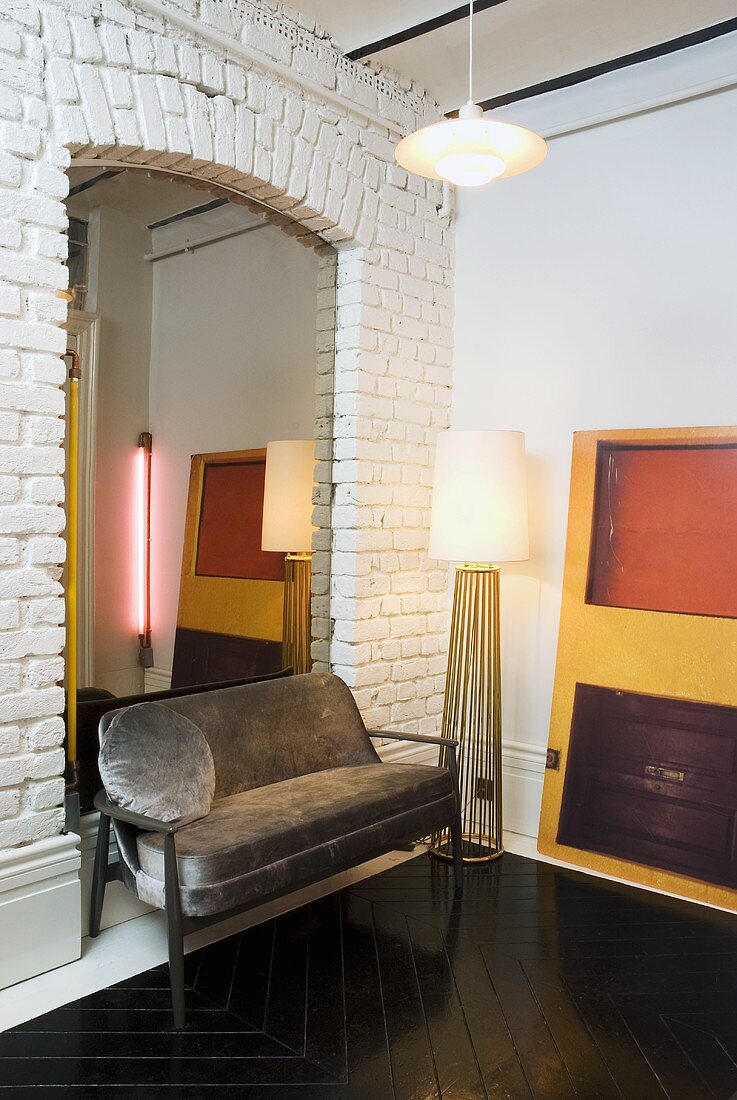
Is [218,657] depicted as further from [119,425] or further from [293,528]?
[119,425]

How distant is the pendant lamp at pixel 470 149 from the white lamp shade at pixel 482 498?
4.24ft

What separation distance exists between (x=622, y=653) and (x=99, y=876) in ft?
7.06

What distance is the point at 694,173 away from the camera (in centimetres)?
370

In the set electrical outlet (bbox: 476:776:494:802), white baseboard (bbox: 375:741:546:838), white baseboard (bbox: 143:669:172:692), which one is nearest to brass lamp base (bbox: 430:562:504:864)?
electrical outlet (bbox: 476:776:494:802)

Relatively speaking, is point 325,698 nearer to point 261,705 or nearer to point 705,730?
point 261,705

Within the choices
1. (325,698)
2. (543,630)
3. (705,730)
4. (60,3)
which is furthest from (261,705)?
(60,3)

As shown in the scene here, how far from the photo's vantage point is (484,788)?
3.98 metres

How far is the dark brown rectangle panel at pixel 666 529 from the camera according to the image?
3.60 meters

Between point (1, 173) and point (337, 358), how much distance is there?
1610mm

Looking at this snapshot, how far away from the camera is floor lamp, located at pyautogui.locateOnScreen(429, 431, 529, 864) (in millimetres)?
3717

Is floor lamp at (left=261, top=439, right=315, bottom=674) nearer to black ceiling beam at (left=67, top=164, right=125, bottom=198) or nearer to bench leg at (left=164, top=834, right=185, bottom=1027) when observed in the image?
black ceiling beam at (left=67, top=164, right=125, bottom=198)

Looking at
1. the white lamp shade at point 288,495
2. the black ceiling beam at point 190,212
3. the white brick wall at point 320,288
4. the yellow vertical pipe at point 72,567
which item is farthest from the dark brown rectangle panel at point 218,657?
the black ceiling beam at point 190,212

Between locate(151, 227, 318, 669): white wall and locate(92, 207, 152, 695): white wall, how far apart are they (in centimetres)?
7

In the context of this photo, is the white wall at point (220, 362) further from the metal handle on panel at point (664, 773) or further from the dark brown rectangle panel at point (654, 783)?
the metal handle on panel at point (664, 773)
